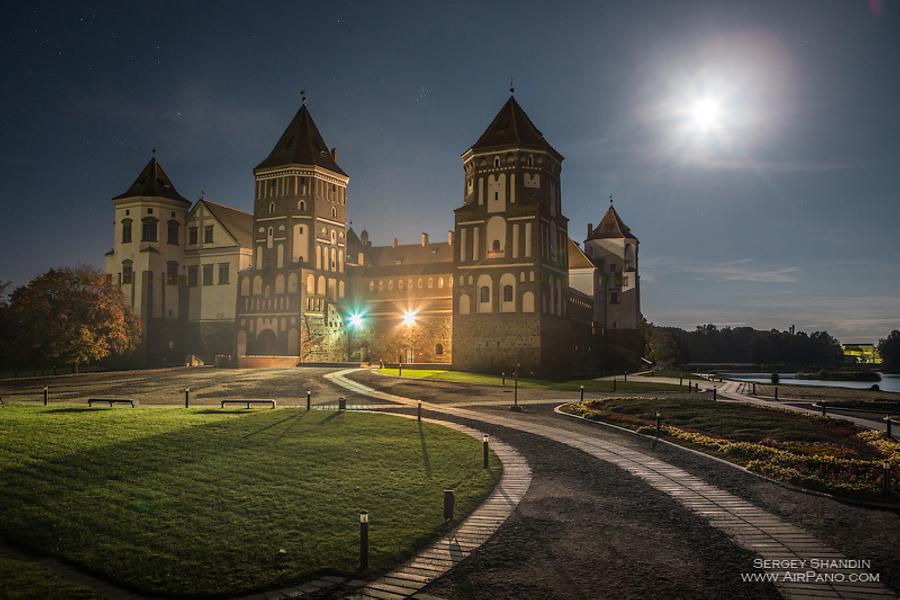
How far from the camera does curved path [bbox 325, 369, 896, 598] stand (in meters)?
8.41

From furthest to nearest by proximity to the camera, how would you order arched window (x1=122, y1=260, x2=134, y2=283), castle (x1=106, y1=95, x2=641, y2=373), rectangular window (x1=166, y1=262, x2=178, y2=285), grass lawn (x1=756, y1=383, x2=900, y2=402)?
rectangular window (x1=166, y1=262, x2=178, y2=285) → arched window (x1=122, y1=260, x2=134, y2=283) → castle (x1=106, y1=95, x2=641, y2=373) → grass lawn (x1=756, y1=383, x2=900, y2=402)

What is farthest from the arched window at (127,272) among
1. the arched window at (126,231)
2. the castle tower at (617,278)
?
the castle tower at (617,278)

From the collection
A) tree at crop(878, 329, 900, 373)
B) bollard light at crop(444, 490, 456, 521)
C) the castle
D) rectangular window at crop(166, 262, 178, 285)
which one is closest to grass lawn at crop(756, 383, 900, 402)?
the castle

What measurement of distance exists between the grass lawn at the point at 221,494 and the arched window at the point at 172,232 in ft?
163

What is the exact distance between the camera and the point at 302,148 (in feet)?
213

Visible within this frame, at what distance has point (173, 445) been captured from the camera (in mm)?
16406

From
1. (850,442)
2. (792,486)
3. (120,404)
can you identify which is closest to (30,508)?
(792,486)

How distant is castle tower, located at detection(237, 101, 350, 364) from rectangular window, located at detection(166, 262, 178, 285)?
25.6 ft

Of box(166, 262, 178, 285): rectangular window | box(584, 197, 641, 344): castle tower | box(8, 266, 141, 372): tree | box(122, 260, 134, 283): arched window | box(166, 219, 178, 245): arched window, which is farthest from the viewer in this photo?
box(584, 197, 641, 344): castle tower

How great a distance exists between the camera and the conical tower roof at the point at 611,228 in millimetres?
75125

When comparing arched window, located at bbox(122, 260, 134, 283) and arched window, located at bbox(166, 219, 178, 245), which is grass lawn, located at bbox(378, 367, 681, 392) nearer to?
arched window, located at bbox(166, 219, 178, 245)

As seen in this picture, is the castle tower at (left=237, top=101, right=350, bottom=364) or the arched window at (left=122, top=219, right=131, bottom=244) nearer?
the castle tower at (left=237, top=101, right=350, bottom=364)

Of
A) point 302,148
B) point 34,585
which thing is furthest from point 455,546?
point 302,148

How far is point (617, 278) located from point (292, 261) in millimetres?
37992
